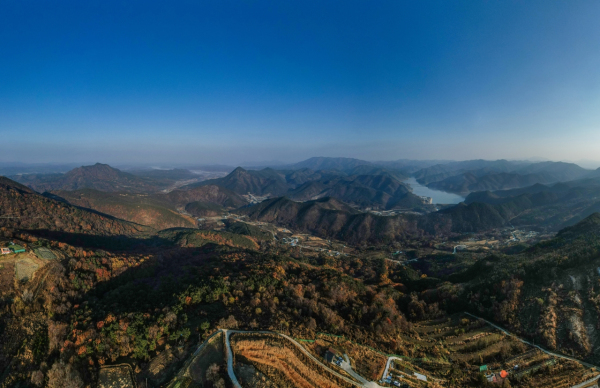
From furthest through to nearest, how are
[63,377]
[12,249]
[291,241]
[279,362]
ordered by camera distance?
1. [291,241]
2. [12,249]
3. [279,362]
4. [63,377]

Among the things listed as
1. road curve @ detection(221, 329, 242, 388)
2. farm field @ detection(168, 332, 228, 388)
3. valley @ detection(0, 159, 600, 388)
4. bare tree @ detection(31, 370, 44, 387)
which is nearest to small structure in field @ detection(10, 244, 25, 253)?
valley @ detection(0, 159, 600, 388)

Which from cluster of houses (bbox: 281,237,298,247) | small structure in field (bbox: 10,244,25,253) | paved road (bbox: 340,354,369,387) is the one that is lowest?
cluster of houses (bbox: 281,237,298,247)

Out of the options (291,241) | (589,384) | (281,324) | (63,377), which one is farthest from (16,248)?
(291,241)

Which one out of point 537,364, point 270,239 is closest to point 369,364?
point 537,364

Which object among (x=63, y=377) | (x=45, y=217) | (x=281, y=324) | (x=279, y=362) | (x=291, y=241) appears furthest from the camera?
(x=291, y=241)

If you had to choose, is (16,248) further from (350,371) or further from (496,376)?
(496,376)

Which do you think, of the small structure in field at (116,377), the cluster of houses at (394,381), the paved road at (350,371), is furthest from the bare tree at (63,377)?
the cluster of houses at (394,381)

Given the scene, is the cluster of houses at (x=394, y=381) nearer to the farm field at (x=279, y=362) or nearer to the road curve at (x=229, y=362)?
the farm field at (x=279, y=362)

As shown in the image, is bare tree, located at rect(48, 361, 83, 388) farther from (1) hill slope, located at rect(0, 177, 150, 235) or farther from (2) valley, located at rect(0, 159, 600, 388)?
(1) hill slope, located at rect(0, 177, 150, 235)

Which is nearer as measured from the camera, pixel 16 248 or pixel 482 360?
pixel 482 360
